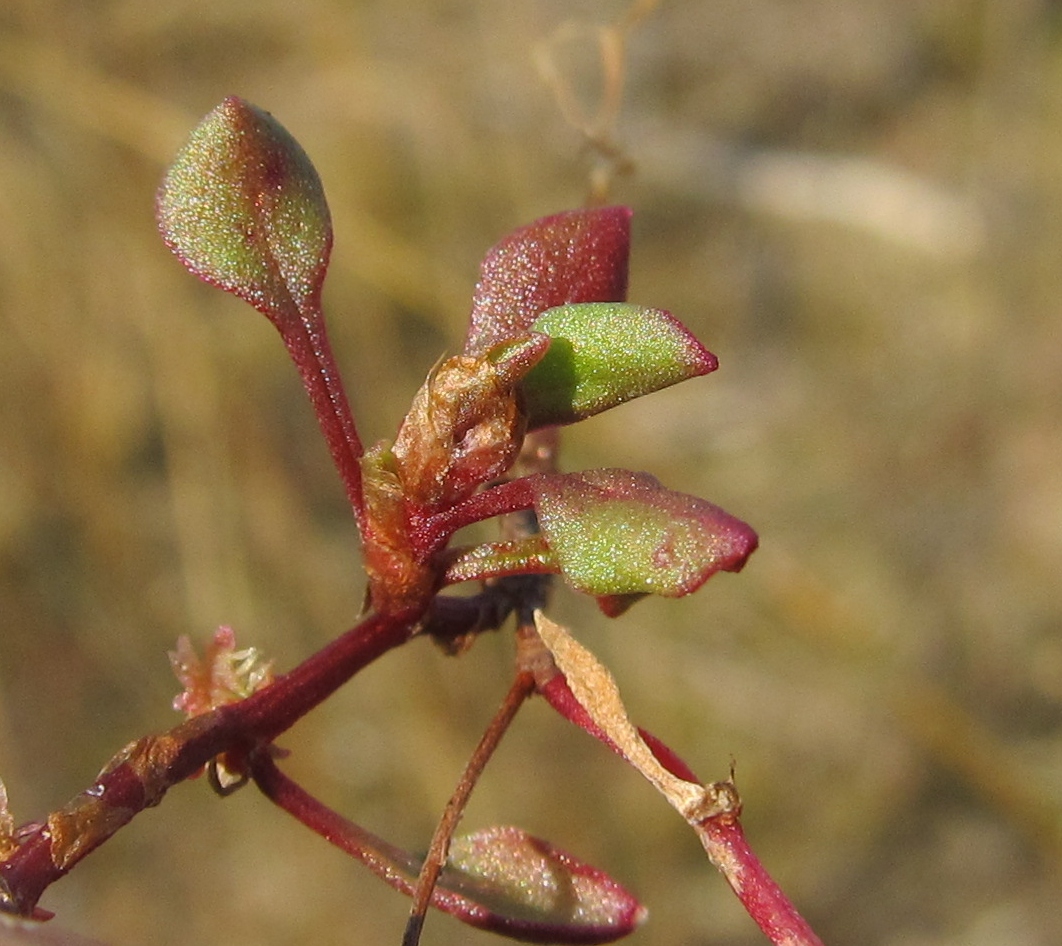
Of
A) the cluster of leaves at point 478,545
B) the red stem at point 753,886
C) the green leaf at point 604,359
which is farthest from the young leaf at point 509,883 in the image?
the green leaf at point 604,359

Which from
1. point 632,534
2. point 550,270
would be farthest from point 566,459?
point 632,534

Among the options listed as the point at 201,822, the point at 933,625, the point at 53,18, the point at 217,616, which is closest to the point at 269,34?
the point at 53,18

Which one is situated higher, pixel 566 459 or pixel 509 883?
pixel 509 883

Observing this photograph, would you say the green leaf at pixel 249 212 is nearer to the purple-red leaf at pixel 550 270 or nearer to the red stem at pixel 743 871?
the purple-red leaf at pixel 550 270

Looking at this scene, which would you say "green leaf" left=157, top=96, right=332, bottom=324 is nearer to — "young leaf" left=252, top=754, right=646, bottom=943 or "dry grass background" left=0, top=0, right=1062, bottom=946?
"young leaf" left=252, top=754, right=646, bottom=943

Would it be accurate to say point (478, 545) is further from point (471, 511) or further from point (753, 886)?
point (753, 886)

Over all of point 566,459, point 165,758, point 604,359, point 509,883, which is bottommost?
point 566,459
